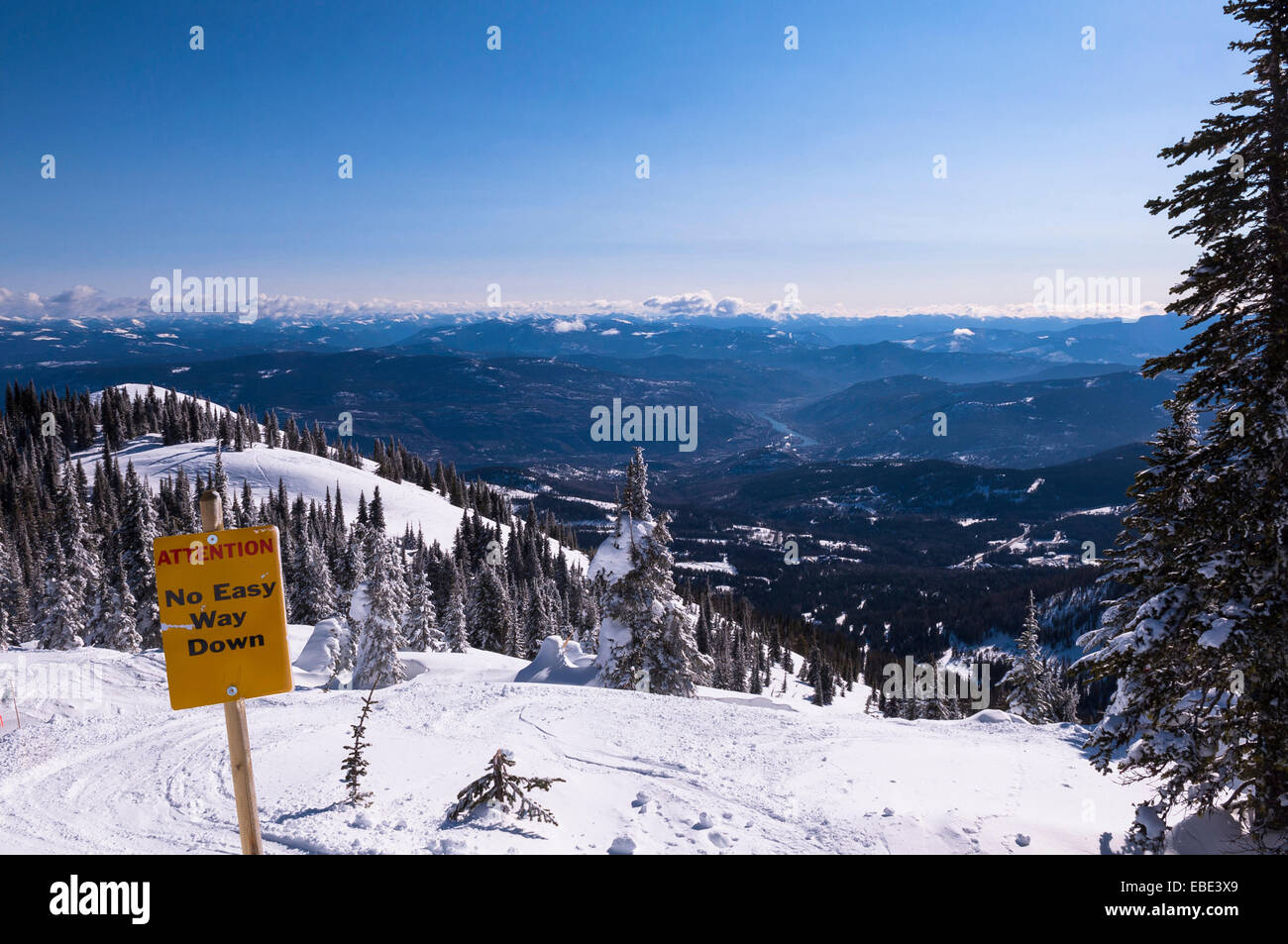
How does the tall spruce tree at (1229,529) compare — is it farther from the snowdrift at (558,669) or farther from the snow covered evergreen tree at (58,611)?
the snow covered evergreen tree at (58,611)

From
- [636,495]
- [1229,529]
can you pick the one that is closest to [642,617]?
[636,495]

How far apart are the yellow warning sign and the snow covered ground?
4167mm

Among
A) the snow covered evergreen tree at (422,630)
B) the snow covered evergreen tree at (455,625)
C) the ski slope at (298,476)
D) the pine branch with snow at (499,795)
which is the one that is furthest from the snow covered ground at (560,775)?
the ski slope at (298,476)

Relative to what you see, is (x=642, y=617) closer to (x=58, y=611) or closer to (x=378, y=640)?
(x=378, y=640)

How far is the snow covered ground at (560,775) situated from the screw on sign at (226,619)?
4118 millimetres

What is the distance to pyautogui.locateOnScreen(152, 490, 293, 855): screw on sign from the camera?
5.11m

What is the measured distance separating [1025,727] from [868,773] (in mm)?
7881

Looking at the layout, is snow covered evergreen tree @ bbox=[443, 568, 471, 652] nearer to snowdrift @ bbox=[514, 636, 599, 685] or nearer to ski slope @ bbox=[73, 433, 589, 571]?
snowdrift @ bbox=[514, 636, 599, 685]

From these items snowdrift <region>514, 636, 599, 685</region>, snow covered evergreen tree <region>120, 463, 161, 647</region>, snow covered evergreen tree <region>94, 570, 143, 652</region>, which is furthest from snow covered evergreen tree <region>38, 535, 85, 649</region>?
snowdrift <region>514, 636, 599, 685</region>

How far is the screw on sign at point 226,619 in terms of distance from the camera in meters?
5.11

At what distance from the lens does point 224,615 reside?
5.27 metres
